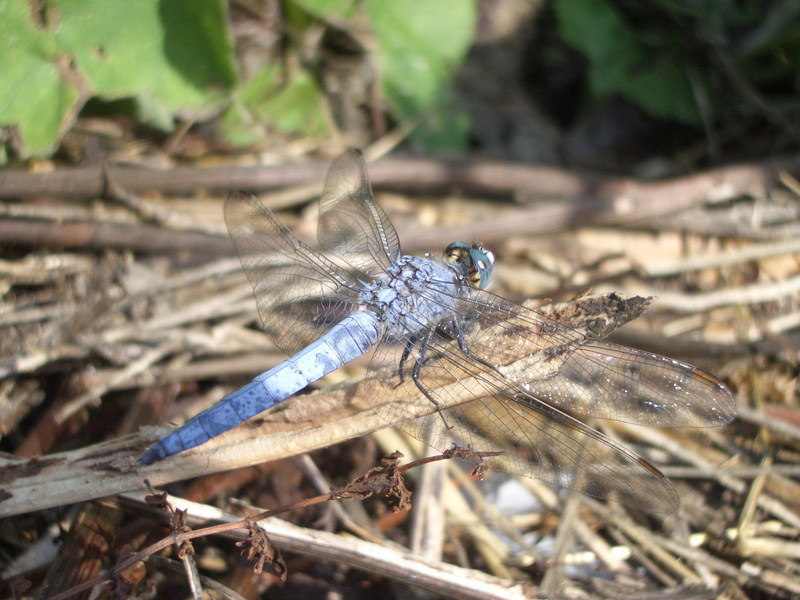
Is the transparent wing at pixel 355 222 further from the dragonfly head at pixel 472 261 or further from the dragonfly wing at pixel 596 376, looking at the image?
the dragonfly wing at pixel 596 376

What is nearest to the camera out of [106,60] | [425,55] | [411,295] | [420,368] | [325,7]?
[420,368]

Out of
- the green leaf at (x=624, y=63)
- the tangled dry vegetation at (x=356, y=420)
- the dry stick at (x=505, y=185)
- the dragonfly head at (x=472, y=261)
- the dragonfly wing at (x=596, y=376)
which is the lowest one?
the tangled dry vegetation at (x=356, y=420)

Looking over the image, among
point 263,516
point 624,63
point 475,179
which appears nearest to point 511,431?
point 263,516

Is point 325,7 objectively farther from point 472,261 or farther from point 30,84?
point 472,261

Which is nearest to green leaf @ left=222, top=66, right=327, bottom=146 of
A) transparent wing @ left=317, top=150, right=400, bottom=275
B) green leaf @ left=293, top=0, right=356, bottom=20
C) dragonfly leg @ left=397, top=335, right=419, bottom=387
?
green leaf @ left=293, top=0, right=356, bottom=20

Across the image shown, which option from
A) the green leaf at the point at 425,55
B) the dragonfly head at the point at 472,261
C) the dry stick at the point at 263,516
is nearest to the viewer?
the dry stick at the point at 263,516

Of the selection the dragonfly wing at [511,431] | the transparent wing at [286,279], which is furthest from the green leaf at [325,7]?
the dragonfly wing at [511,431]
